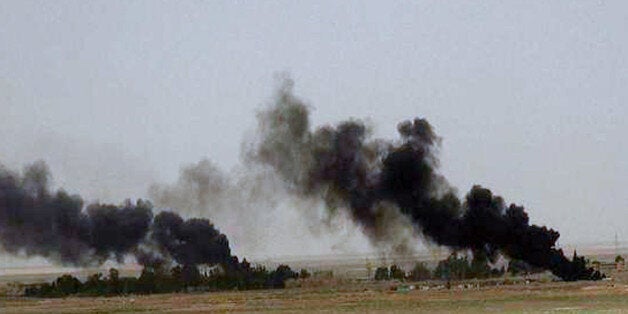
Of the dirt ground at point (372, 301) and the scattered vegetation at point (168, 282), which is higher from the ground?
the scattered vegetation at point (168, 282)

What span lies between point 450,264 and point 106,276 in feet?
116

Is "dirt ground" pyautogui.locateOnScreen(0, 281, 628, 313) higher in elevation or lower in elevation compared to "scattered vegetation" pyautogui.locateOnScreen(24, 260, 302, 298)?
lower

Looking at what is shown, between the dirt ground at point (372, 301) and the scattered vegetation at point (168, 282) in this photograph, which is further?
the scattered vegetation at point (168, 282)

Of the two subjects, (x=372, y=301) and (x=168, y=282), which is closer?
(x=372, y=301)

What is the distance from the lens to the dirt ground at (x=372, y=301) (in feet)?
278

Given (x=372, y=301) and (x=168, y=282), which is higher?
(x=168, y=282)

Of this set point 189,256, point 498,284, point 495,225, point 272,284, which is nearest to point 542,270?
point 495,225

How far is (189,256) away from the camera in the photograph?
449ft

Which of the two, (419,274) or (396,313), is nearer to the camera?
(396,313)

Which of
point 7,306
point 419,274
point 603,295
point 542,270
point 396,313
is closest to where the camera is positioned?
point 396,313

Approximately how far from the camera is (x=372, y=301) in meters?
95.2

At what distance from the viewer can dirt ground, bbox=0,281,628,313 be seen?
8469cm

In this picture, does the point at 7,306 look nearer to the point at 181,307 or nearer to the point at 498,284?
the point at 181,307

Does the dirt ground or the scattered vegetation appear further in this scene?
the scattered vegetation
